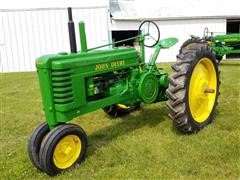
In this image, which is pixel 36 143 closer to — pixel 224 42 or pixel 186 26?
Result: pixel 224 42

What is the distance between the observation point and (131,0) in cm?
1811

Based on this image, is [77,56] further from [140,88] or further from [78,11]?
[78,11]

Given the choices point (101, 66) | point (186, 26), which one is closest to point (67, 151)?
point (101, 66)

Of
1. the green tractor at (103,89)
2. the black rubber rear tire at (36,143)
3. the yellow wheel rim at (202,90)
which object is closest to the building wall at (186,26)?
the yellow wheel rim at (202,90)

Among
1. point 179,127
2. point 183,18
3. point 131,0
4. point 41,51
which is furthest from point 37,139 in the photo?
point 131,0

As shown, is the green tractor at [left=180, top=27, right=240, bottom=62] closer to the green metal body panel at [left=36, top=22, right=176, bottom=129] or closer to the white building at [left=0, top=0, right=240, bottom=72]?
the white building at [left=0, top=0, right=240, bottom=72]

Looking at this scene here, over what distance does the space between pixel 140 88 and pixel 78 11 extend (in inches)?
493

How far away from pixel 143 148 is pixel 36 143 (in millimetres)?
1272

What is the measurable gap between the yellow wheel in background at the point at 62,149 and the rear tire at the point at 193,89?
123 cm

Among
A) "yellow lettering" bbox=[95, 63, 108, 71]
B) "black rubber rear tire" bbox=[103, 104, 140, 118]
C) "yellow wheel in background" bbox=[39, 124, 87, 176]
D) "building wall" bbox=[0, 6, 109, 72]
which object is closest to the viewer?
"yellow wheel in background" bbox=[39, 124, 87, 176]

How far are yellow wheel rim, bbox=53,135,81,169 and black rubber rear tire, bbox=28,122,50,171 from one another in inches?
8.5

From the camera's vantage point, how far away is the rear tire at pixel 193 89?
425 centimetres

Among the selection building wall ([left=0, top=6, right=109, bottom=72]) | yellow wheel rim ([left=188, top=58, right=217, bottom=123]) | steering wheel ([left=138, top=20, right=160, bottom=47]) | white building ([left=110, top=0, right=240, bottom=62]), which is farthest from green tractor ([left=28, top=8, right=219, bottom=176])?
white building ([left=110, top=0, right=240, bottom=62])

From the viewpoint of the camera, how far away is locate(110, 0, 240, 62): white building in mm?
16609
